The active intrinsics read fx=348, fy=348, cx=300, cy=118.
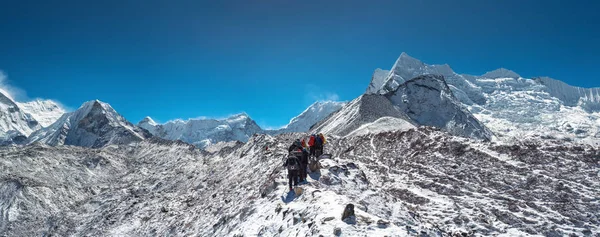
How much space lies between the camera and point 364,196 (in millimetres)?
20156

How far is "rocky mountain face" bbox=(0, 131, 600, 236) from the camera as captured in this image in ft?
52.7

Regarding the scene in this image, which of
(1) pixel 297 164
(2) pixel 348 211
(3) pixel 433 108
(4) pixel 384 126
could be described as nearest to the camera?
(2) pixel 348 211

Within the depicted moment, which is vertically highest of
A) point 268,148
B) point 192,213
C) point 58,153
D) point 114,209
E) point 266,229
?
point 58,153

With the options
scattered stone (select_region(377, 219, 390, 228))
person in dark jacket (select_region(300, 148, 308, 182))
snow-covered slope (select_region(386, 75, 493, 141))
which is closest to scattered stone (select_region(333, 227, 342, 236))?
scattered stone (select_region(377, 219, 390, 228))

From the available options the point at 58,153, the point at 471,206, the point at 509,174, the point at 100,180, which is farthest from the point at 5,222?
the point at 509,174

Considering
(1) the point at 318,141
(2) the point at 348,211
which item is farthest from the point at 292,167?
(1) the point at 318,141

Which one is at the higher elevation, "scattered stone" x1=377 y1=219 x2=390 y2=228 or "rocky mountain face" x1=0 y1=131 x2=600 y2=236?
"rocky mountain face" x1=0 y1=131 x2=600 y2=236

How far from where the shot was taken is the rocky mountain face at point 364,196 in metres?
16.1

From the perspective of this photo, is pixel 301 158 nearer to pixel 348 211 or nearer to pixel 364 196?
pixel 364 196

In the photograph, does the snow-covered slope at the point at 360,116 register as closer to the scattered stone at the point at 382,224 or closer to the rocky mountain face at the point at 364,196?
the rocky mountain face at the point at 364,196

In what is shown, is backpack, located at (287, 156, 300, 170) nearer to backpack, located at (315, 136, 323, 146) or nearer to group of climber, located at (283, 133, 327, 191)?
group of climber, located at (283, 133, 327, 191)

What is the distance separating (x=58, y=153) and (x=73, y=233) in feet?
122

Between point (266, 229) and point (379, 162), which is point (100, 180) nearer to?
point (379, 162)

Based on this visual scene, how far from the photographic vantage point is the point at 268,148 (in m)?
37.9
